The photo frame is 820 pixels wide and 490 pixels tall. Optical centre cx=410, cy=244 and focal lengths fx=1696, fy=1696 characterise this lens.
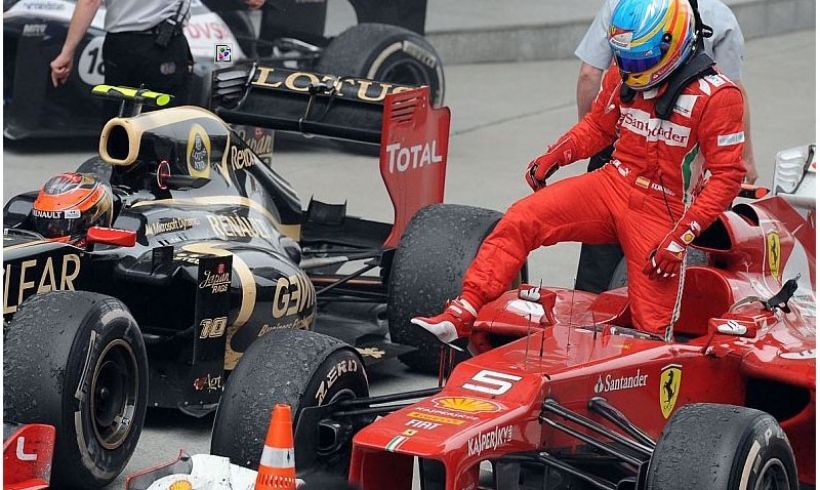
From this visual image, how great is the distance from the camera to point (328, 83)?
8672 mm

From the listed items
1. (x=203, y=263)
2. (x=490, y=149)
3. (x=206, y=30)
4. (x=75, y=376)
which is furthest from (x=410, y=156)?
(x=490, y=149)

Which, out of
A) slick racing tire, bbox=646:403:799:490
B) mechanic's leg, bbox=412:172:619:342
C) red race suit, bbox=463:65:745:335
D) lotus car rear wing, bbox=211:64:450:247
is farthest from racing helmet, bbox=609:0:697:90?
lotus car rear wing, bbox=211:64:450:247

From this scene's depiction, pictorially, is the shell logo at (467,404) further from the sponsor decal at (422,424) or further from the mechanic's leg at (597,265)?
the mechanic's leg at (597,265)

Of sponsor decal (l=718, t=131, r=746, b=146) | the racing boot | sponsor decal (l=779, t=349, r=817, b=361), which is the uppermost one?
sponsor decal (l=718, t=131, r=746, b=146)

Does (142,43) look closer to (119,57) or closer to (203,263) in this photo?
(119,57)

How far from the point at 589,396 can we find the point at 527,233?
0.80 meters

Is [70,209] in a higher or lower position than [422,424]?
higher

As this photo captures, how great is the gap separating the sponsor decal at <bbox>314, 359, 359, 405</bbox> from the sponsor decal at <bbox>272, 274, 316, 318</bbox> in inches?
53.8

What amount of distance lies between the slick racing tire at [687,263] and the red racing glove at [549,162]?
2.35 feet

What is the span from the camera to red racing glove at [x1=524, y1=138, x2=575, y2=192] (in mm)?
6559

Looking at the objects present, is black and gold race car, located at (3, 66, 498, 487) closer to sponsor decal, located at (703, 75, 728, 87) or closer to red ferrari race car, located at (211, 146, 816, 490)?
red ferrari race car, located at (211, 146, 816, 490)

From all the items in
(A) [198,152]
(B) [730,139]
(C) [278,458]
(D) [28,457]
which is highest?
(B) [730,139]

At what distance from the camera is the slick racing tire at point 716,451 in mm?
4949

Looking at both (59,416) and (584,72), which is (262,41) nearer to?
(584,72)
